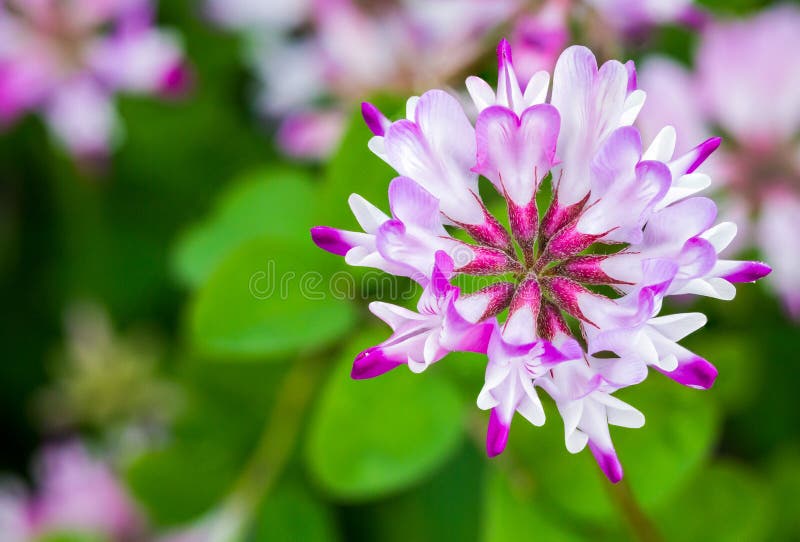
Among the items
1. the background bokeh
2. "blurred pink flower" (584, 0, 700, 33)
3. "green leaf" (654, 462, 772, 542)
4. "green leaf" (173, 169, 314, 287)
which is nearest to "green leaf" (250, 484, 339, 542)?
the background bokeh

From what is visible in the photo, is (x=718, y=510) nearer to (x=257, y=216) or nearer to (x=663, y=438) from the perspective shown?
(x=663, y=438)

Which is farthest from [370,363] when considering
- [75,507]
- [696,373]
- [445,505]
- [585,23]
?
[75,507]

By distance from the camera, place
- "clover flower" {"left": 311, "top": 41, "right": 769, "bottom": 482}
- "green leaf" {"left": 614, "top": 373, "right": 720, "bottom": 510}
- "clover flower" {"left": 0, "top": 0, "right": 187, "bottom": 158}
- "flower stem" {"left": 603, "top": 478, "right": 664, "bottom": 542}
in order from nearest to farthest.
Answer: "clover flower" {"left": 311, "top": 41, "right": 769, "bottom": 482} < "flower stem" {"left": 603, "top": 478, "right": 664, "bottom": 542} < "green leaf" {"left": 614, "top": 373, "right": 720, "bottom": 510} < "clover flower" {"left": 0, "top": 0, "right": 187, "bottom": 158}

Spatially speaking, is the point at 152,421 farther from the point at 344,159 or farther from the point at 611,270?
the point at 611,270

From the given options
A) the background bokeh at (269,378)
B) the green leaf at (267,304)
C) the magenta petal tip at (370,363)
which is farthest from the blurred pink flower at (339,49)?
the magenta petal tip at (370,363)

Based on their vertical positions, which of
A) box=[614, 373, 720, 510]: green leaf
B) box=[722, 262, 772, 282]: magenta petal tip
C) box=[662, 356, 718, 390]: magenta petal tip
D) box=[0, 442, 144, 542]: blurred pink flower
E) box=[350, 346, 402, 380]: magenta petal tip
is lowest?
box=[0, 442, 144, 542]: blurred pink flower

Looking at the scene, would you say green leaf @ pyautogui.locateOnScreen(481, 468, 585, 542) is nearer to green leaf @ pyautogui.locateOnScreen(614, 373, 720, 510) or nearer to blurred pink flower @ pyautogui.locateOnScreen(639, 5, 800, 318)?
green leaf @ pyautogui.locateOnScreen(614, 373, 720, 510)

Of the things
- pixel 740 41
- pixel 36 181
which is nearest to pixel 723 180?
pixel 740 41
